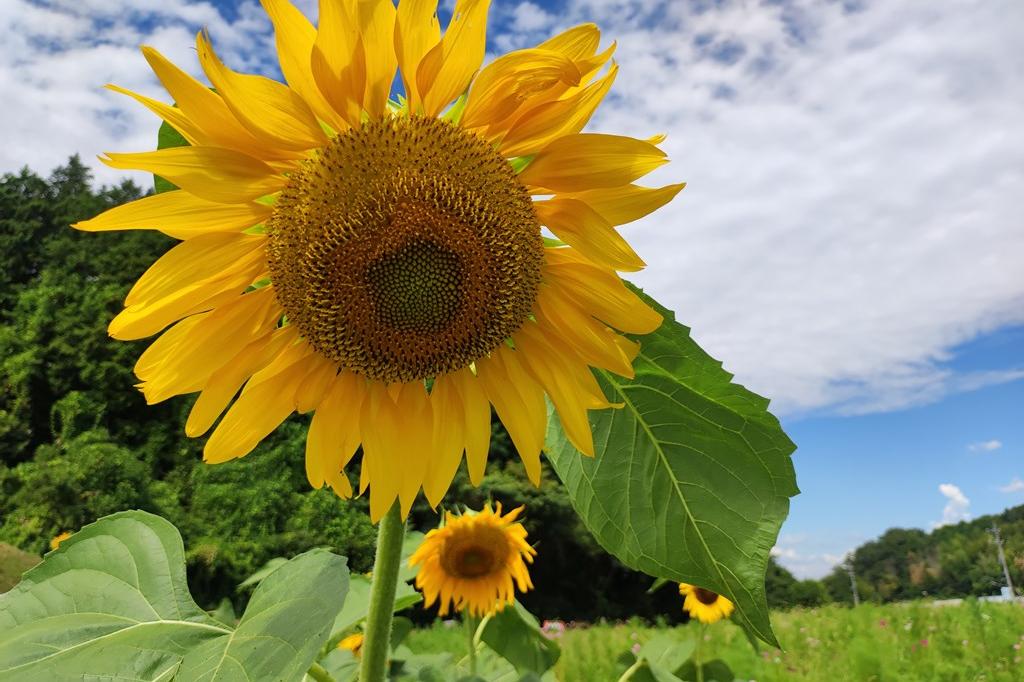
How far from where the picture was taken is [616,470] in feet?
3.97

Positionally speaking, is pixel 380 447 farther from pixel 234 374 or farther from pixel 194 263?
pixel 194 263

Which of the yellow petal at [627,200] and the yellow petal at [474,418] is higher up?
the yellow petal at [627,200]

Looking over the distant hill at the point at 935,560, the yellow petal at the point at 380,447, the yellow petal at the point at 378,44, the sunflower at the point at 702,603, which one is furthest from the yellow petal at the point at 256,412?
the distant hill at the point at 935,560

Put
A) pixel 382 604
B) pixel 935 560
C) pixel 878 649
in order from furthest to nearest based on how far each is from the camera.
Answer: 1. pixel 935 560
2. pixel 878 649
3. pixel 382 604

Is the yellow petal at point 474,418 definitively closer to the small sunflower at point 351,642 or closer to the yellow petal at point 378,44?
the yellow petal at point 378,44

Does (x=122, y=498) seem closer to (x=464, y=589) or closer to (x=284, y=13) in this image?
(x=464, y=589)

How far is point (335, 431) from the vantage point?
1282 millimetres

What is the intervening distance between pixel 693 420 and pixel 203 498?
22.5m

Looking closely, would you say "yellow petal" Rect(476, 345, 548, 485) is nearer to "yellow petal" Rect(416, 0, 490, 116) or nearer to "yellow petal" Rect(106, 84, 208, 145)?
"yellow petal" Rect(416, 0, 490, 116)

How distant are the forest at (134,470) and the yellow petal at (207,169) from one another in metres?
13.0

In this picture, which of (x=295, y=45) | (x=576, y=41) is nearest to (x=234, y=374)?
(x=295, y=45)

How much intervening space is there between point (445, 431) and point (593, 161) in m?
0.49

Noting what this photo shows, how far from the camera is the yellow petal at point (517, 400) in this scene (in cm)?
126

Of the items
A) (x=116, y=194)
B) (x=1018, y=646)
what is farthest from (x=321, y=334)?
(x=116, y=194)
